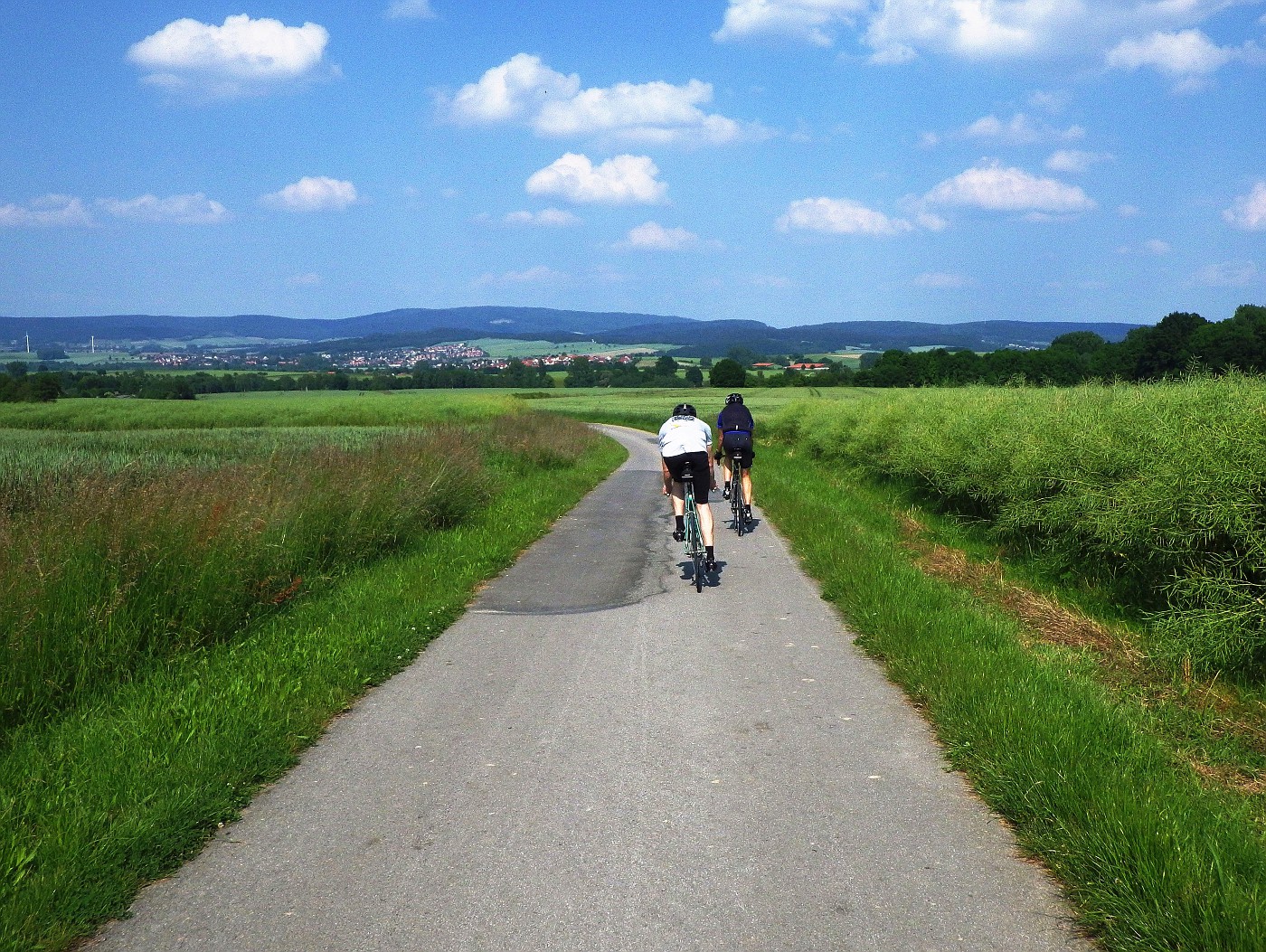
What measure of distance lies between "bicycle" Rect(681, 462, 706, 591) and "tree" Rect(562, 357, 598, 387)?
338 ft

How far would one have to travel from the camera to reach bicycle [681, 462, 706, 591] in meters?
10.3

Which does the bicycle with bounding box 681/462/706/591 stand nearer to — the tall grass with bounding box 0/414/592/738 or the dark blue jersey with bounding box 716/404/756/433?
the dark blue jersey with bounding box 716/404/756/433

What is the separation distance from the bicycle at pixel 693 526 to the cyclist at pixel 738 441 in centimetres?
319

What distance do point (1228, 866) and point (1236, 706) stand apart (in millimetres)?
3209

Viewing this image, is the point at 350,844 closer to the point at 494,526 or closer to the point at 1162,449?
the point at 1162,449

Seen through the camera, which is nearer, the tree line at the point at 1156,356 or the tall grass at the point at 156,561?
the tall grass at the point at 156,561

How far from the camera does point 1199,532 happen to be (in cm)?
753

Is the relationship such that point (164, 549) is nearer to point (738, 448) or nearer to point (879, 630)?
point (879, 630)

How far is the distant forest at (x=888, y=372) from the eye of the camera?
26500 millimetres

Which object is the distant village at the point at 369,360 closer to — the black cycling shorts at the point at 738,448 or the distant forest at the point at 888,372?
the distant forest at the point at 888,372

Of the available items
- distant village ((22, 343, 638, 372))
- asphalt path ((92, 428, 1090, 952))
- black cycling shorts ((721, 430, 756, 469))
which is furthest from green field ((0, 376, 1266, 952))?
distant village ((22, 343, 638, 372))

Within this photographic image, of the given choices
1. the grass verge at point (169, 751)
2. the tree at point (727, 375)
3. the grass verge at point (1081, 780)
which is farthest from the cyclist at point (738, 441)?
the tree at point (727, 375)

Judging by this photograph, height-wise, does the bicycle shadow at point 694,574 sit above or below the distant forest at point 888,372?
below

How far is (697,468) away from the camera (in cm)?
1144
